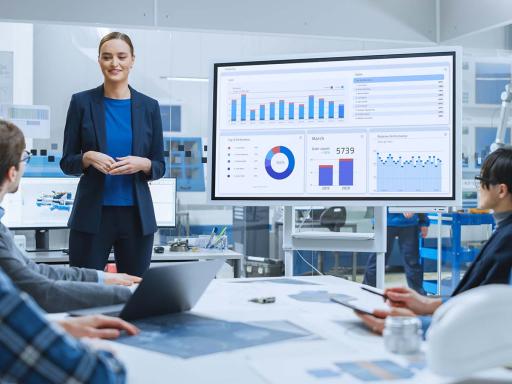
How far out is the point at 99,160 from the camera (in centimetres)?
241

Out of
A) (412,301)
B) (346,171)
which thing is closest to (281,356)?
(412,301)

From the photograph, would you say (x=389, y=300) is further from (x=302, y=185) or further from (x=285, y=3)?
(x=285, y=3)

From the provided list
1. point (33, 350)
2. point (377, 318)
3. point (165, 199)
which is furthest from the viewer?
point (165, 199)

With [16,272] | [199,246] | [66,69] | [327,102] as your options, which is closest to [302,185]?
[327,102]

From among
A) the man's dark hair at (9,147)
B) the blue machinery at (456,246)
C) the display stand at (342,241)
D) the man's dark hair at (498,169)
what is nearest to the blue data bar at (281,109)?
the display stand at (342,241)

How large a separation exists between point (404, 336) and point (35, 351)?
0.61 metres

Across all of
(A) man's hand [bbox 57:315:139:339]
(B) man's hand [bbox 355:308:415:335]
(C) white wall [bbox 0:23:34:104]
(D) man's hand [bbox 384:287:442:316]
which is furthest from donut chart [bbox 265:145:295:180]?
(C) white wall [bbox 0:23:34:104]

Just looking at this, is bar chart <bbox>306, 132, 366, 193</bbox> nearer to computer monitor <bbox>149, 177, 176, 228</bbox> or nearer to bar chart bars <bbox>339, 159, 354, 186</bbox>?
bar chart bars <bbox>339, 159, 354, 186</bbox>

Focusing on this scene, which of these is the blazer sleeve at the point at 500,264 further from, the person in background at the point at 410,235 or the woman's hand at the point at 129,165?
the person in background at the point at 410,235

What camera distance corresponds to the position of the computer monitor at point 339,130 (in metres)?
2.37

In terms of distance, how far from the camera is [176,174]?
210 inches

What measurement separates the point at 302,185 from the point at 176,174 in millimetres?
2972

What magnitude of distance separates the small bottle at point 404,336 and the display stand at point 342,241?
1389 millimetres

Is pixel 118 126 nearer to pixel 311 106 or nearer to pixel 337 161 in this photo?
pixel 311 106
